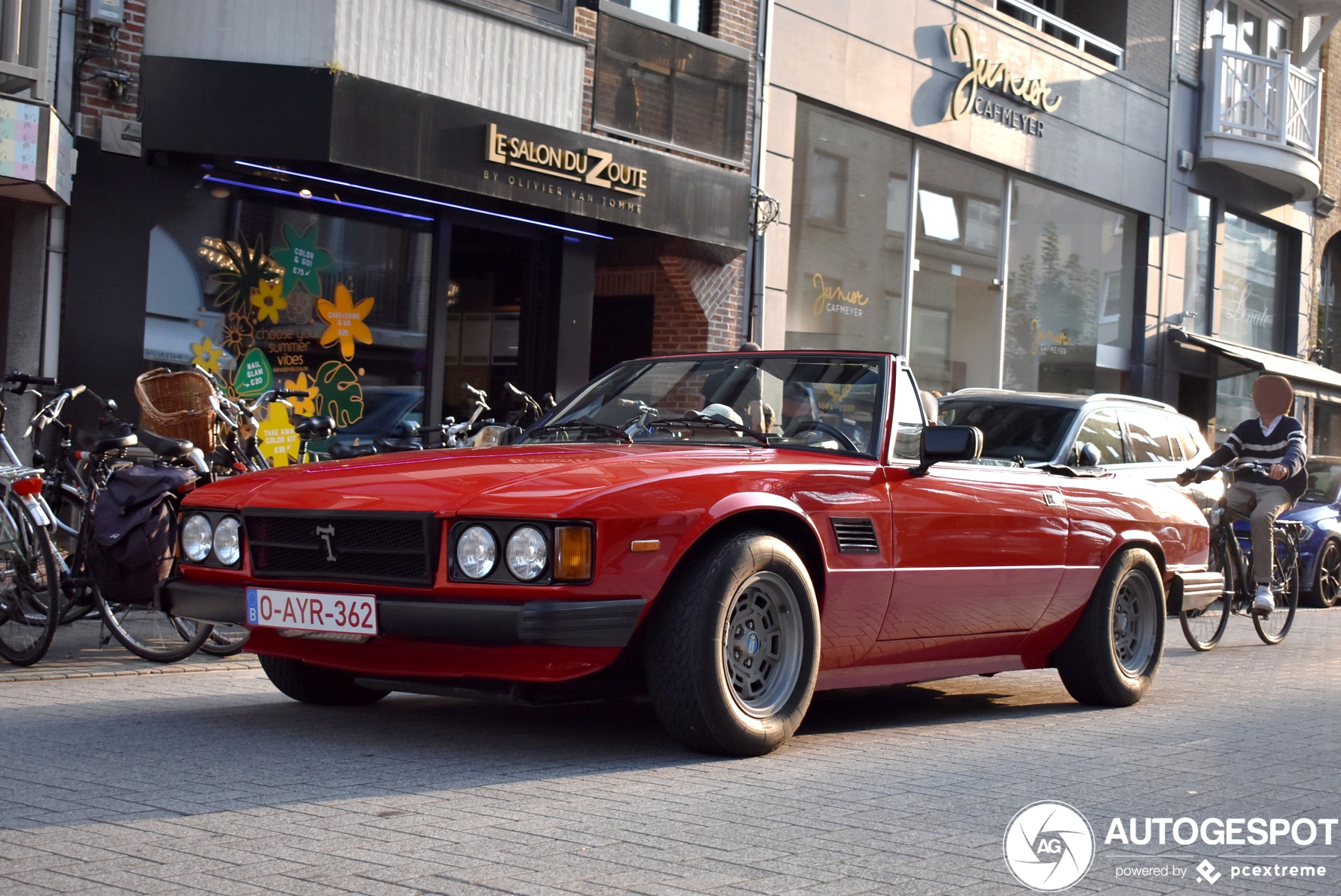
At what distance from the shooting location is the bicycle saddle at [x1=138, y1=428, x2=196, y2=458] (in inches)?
285

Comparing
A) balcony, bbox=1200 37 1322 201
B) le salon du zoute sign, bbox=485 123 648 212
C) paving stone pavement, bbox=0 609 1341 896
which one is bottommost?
paving stone pavement, bbox=0 609 1341 896

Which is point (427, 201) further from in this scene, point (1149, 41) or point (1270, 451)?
point (1149, 41)

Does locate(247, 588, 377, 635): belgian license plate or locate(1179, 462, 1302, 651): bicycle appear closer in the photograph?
locate(247, 588, 377, 635): belgian license plate

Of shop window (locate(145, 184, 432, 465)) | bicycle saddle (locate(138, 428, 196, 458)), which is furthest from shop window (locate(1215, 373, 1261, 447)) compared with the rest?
bicycle saddle (locate(138, 428, 196, 458))

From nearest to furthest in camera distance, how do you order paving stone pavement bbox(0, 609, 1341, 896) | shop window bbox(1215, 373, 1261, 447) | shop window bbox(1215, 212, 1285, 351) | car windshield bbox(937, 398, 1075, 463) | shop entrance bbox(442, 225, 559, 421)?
paving stone pavement bbox(0, 609, 1341, 896) < car windshield bbox(937, 398, 1075, 463) < shop entrance bbox(442, 225, 559, 421) < shop window bbox(1215, 373, 1261, 447) < shop window bbox(1215, 212, 1285, 351)

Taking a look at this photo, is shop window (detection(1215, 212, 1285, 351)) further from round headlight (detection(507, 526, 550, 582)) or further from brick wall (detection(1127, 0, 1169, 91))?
round headlight (detection(507, 526, 550, 582))

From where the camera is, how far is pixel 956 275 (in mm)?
18906

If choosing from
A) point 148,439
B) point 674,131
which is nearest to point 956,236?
point 674,131

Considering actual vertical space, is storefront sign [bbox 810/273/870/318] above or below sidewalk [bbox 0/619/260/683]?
above

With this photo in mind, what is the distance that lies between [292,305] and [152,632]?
539 cm

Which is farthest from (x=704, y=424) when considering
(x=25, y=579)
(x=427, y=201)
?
(x=427, y=201)

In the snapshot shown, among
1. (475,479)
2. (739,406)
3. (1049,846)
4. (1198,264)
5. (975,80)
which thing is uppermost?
(975,80)

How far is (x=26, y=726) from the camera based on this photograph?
5.25 meters

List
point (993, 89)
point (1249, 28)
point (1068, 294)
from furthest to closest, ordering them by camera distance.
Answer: point (1249, 28), point (1068, 294), point (993, 89)
